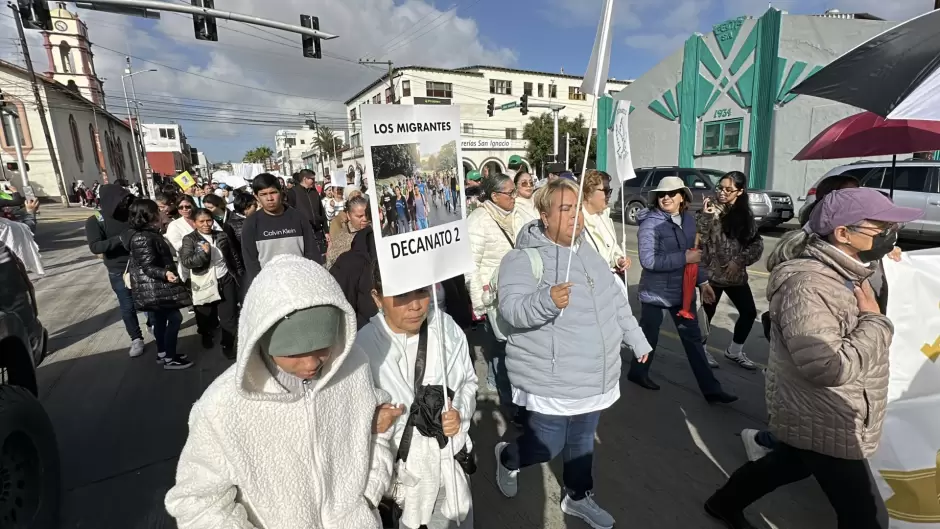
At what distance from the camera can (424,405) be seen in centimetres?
176

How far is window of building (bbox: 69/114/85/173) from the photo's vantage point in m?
36.3

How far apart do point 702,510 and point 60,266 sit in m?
14.3

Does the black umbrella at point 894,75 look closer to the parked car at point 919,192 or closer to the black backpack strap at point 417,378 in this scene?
the black backpack strap at point 417,378

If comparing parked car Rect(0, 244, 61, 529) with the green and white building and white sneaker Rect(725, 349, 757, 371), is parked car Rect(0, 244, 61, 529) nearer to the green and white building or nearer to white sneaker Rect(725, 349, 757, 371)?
white sneaker Rect(725, 349, 757, 371)

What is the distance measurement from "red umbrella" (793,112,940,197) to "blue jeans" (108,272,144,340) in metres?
6.95

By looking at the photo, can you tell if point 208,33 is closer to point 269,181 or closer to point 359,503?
point 269,181

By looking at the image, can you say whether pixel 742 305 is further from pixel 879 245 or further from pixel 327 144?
pixel 327 144

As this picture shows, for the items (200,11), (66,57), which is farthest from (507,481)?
(66,57)

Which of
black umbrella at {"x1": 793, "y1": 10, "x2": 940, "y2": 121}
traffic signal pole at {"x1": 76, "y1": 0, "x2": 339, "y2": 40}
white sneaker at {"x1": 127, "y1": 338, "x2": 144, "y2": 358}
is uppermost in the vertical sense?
traffic signal pole at {"x1": 76, "y1": 0, "x2": 339, "y2": 40}

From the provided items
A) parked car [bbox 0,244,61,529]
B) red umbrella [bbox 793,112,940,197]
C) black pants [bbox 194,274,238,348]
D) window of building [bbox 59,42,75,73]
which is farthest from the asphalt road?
A: window of building [bbox 59,42,75,73]

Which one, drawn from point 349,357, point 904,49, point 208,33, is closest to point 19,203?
point 208,33

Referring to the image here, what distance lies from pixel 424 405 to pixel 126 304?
4.97m

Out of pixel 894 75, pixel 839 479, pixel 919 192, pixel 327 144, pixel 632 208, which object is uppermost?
pixel 327 144

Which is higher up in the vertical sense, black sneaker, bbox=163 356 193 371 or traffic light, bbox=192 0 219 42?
traffic light, bbox=192 0 219 42
